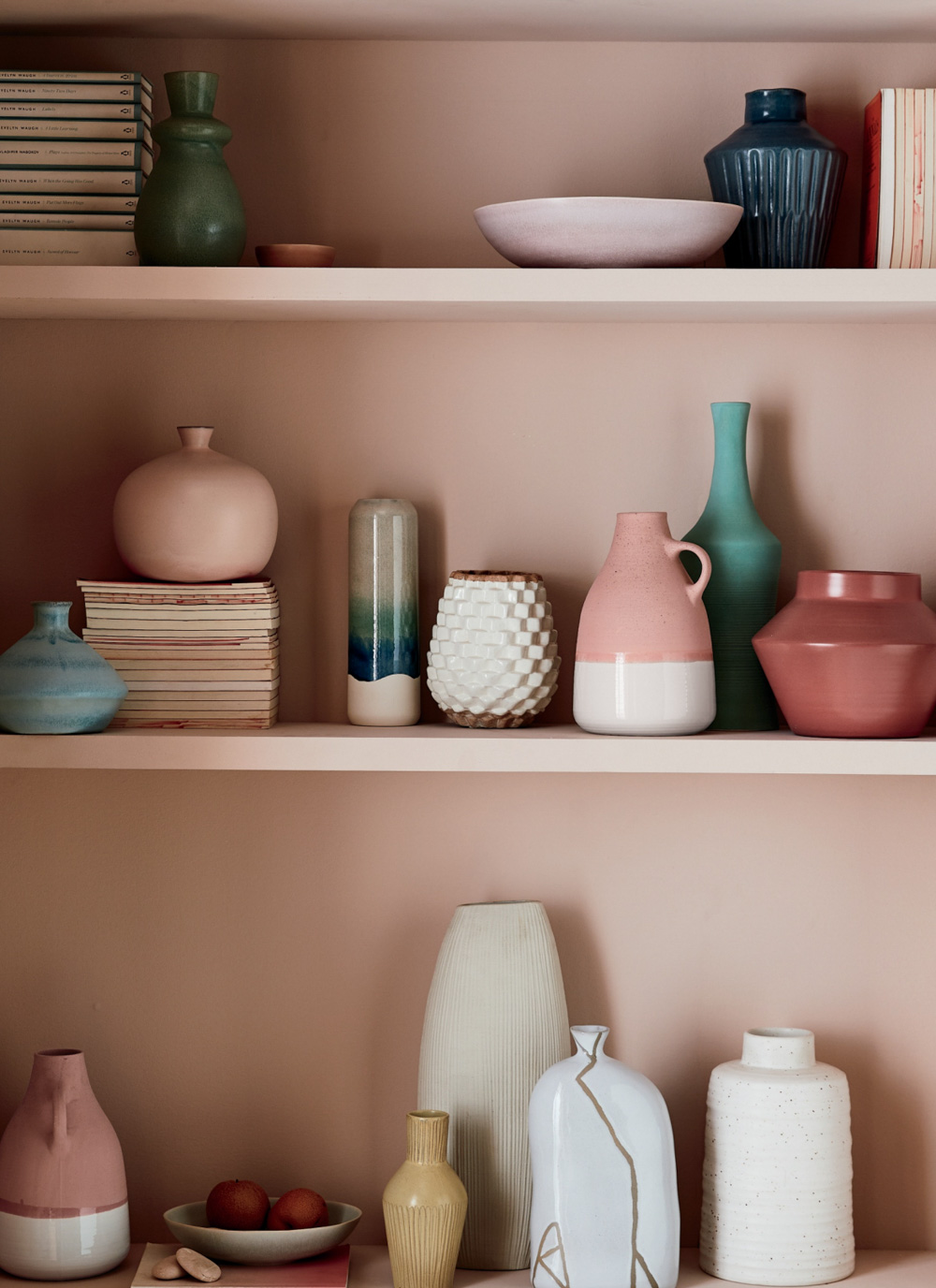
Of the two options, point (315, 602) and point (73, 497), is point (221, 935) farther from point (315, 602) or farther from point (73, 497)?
point (73, 497)

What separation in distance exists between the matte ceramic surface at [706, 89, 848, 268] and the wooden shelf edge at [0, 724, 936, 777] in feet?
1.61

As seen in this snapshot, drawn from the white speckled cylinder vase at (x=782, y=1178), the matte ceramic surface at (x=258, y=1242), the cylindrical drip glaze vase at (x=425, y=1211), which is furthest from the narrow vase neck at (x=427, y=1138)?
the white speckled cylinder vase at (x=782, y=1178)

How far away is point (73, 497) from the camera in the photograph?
4.90ft

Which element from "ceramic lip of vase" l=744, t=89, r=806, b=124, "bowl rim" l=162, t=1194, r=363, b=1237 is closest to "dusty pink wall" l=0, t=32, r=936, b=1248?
"bowl rim" l=162, t=1194, r=363, b=1237

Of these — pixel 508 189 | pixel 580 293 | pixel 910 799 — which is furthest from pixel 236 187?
pixel 910 799

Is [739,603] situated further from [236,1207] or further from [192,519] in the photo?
[236,1207]

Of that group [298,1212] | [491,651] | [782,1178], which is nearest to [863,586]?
[491,651]

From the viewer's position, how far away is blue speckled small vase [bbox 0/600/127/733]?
50.6 inches

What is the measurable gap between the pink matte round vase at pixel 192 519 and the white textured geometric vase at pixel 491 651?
0.22 metres

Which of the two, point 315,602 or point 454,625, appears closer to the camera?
point 454,625

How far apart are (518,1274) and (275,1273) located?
0.82ft

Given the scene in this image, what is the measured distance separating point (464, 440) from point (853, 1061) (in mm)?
822

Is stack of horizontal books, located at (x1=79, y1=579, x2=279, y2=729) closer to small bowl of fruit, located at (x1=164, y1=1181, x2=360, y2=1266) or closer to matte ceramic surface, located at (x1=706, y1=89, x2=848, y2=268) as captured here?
small bowl of fruit, located at (x1=164, y1=1181, x2=360, y2=1266)

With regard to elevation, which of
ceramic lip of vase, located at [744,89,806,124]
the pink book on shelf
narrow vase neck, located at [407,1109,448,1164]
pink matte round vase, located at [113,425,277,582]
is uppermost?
ceramic lip of vase, located at [744,89,806,124]
